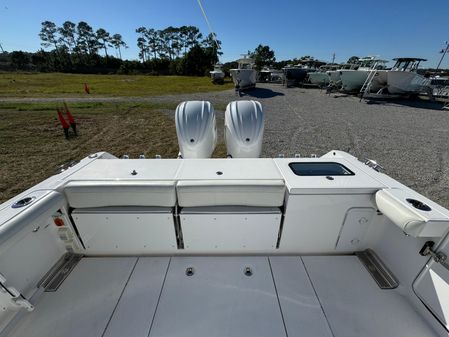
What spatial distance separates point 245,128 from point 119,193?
1.40m

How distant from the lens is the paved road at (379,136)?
4.51 meters

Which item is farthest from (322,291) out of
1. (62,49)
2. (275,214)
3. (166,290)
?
(62,49)

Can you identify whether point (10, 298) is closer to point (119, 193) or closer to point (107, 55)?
point (119, 193)

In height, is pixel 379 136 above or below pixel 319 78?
below

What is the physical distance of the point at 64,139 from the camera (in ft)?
20.3

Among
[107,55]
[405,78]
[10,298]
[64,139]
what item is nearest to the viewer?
[10,298]

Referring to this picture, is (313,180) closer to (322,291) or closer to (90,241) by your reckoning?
(322,291)

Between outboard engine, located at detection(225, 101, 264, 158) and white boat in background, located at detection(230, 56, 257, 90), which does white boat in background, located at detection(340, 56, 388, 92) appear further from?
outboard engine, located at detection(225, 101, 264, 158)

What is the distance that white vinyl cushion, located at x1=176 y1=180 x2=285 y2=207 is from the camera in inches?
56.8

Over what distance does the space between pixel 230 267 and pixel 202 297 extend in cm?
31

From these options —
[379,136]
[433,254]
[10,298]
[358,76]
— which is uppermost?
[358,76]

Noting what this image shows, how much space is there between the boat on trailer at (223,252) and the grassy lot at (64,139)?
307 centimetres

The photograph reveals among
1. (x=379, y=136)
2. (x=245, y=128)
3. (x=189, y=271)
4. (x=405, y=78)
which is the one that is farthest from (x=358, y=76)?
(x=189, y=271)

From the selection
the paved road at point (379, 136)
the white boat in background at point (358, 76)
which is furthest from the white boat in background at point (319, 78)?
the paved road at point (379, 136)
